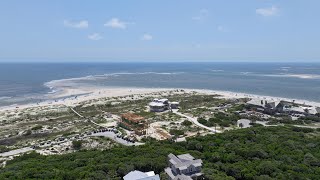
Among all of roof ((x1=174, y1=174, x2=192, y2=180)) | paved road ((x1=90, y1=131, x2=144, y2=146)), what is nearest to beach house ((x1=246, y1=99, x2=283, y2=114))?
paved road ((x1=90, y1=131, x2=144, y2=146))

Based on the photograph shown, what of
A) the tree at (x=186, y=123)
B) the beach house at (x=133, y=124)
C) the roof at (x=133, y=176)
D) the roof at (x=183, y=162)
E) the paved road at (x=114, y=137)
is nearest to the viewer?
the roof at (x=133, y=176)

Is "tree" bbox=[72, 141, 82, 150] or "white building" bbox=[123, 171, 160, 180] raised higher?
"white building" bbox=[123, 171, 160, 180]

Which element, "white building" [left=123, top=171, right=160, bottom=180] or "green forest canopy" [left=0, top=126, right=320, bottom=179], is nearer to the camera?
"white building" [left=123, top=171, right=160, bottom=180]

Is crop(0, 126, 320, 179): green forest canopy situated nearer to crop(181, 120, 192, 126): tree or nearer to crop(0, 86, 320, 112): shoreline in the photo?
crop(181, 120, 192, 126): tree

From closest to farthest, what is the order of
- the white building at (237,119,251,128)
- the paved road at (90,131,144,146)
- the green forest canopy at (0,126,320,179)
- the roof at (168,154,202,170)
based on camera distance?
1. the roof at (168,154,202,170)
2. the green forest canopy at (0,126,320,179)
3. the paved road at (90,131,144,146)
4. the white building at (237,119,251,128)

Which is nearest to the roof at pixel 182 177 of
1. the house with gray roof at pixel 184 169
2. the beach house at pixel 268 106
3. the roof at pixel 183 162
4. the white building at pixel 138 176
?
the house with gray roof at pixel 184 169

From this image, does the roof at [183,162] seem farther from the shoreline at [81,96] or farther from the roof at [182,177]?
the shoreline at [81,96]

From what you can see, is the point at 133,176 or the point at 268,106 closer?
the point at 133,176

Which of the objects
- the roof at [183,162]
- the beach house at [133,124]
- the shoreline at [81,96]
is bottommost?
the shoreline at [81,96]

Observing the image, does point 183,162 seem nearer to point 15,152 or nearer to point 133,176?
point 133,176

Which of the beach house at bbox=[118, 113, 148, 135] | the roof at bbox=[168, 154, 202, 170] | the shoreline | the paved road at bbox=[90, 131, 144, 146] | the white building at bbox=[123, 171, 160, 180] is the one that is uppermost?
the roof at bbox=[168, 154, 202, 170]

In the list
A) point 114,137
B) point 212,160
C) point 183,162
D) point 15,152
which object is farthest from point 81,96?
point 183,162
